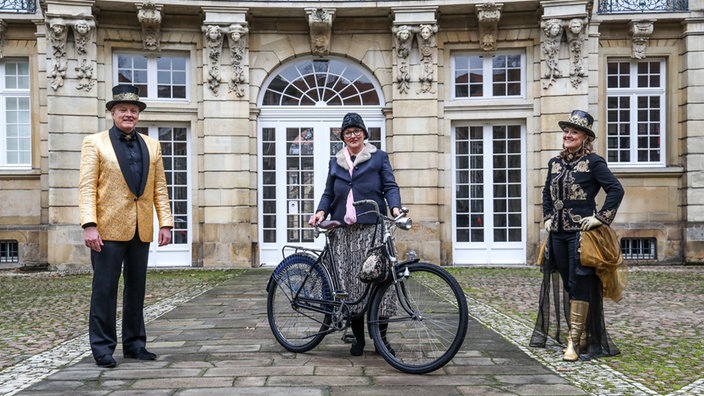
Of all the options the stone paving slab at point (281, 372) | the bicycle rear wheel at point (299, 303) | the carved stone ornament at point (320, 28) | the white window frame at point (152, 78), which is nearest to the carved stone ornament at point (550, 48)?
the carved stone ornament at point (320, 28)

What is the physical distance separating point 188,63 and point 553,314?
1132 cm

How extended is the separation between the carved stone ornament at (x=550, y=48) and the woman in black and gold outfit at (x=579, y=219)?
31.3ft

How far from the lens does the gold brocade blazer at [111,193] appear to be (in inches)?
241

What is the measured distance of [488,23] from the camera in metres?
15.7

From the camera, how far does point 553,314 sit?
22.4ft

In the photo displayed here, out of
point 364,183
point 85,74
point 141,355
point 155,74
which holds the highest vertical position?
point 155,74

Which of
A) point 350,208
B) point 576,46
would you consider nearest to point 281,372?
point 350,208

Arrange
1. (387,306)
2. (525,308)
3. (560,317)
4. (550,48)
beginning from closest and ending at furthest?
(387,306) → (560,317) → (525,308) → (550,48)

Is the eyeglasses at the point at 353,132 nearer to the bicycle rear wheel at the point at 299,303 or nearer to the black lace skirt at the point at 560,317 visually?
the bicycle rear wheel at the point at 299,303

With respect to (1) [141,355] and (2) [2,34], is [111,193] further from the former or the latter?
(2) [2,34]

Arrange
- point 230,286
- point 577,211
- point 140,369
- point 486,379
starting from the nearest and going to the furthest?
1. point 486,379
2. point 140,369
3. point 577,211
4. point 230,286

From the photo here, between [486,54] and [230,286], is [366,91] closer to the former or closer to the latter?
[486,54]

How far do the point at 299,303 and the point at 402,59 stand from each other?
1016cm

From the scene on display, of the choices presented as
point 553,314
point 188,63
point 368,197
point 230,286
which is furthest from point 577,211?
point 188,63
